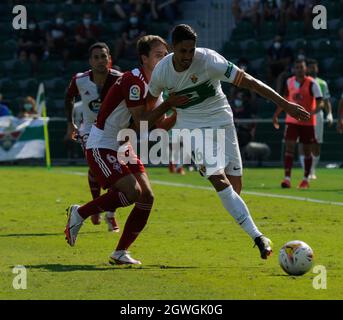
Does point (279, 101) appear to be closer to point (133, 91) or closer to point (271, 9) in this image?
point (133, 91)

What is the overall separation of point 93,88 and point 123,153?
265 cm

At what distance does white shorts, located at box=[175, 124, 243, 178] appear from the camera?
10.5 m

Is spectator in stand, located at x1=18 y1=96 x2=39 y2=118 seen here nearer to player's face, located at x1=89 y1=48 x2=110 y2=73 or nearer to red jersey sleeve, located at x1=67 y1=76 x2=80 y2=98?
red jersey sleeve, located at x1=67 y1=76 x2=80 y2=98

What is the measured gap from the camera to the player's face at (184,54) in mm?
10055

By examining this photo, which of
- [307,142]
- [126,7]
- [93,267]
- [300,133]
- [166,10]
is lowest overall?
[307,142]

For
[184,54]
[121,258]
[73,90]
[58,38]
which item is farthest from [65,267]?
[58,38]

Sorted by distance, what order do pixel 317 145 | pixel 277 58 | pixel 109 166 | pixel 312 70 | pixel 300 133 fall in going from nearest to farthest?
pixel 109 166 → pixel 300 133 → pixel 312 70 → pixel 317 145 → pixel 277 58

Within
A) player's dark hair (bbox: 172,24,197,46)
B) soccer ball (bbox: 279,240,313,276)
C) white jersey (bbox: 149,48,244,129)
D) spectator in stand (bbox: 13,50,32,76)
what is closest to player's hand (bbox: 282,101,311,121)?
white jersey (bbox: 149,48,244,129)

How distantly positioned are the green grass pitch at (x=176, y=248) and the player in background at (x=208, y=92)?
577 mm

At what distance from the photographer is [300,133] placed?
21031mm

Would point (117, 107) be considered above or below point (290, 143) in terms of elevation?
above

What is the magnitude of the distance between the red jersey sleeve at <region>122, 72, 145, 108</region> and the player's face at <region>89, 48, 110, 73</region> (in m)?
2.36

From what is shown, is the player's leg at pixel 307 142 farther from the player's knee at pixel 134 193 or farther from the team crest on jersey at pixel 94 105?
the player's knee at pixel 134 193
